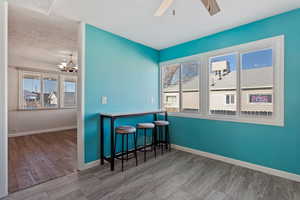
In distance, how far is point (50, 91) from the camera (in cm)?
539

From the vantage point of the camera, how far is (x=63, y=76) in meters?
5.66

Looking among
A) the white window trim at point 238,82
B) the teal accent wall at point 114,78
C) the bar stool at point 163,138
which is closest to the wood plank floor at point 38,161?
the teal accent wall at point 114,78

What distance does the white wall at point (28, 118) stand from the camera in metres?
4.56

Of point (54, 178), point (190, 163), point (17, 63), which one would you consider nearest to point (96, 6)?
point (54, 178)

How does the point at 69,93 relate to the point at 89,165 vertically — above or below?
above

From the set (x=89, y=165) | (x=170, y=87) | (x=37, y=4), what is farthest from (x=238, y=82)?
(x=37, y=4)

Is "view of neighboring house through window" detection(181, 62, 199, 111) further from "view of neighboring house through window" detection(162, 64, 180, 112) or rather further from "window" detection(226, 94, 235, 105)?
"window" detection(226, 94, 235, 105)

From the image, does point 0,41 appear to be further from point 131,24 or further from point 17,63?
point 17,63

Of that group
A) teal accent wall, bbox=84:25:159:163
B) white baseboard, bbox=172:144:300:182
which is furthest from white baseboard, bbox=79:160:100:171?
white baseboard, bbox=172:144:300:182

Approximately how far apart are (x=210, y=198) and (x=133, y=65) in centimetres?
284

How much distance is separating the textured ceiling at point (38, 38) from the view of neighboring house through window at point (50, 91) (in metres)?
0.52

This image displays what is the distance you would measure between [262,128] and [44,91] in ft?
21.6

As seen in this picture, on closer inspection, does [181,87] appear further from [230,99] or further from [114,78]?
[114,78]

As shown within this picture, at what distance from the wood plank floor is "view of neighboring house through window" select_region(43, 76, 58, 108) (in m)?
1.69
